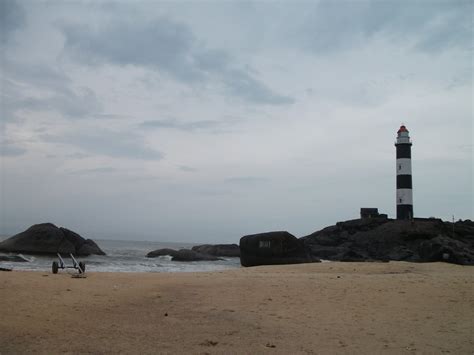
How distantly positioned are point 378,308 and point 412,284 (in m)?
3.80

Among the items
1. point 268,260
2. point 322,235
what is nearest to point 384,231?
point 322,235

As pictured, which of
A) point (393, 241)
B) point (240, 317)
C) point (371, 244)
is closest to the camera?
point (240, 317)

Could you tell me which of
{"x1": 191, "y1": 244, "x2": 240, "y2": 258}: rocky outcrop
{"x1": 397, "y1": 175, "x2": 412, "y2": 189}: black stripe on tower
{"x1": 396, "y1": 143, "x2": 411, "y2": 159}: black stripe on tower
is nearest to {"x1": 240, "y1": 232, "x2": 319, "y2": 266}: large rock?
{"x1": 397, "y1": 175, "x2": 412, "y2": 189}: black stripe on tower

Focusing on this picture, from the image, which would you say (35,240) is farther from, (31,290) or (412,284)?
(412,284)

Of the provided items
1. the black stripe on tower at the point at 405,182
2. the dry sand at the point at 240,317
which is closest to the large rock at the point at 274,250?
the dry sand at the point at 240,317

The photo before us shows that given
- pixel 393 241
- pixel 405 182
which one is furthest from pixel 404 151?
pixel 393 241

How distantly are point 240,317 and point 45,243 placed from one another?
3565 centimetres

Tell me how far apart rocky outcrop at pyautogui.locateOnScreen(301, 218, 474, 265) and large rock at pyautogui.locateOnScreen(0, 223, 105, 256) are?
68.8ft

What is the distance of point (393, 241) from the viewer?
3634 centimetres

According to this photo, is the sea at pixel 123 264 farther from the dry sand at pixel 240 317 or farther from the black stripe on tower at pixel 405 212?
the black stripe on tower at pixel 405 212

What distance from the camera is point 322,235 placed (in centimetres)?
4528

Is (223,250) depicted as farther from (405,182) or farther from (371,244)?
(405,182)

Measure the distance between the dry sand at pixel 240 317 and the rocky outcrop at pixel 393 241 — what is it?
17.0 metres

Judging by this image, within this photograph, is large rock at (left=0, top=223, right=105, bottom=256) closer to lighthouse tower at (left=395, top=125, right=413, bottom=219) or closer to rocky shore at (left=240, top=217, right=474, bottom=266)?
rocky shore at (left=240, top=217, right=474, bottom=266)
